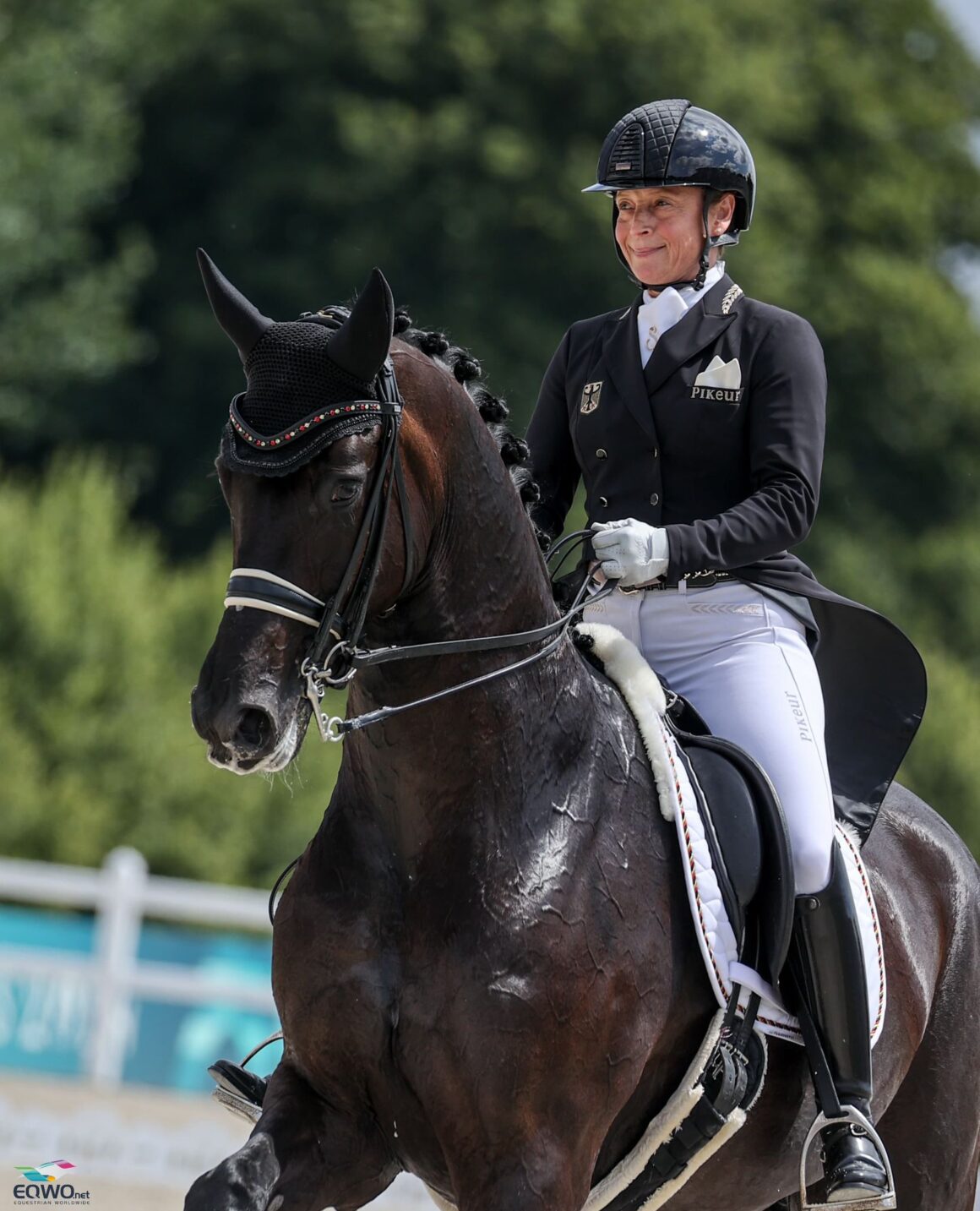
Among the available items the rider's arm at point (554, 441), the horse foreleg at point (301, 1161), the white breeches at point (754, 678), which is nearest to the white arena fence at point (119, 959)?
the rider's arm at point (554, 441)

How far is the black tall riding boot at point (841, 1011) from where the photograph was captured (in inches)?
198

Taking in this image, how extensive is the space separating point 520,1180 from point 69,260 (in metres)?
25.4

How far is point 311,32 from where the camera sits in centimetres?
2908

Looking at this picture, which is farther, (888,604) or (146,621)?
(888,604)

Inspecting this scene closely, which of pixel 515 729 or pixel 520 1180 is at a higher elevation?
pixel 515 729

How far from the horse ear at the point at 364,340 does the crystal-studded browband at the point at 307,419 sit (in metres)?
0.06

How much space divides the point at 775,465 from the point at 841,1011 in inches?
55.4

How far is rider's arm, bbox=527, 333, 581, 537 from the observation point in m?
5.63

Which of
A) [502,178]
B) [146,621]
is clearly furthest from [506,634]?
[502,178]

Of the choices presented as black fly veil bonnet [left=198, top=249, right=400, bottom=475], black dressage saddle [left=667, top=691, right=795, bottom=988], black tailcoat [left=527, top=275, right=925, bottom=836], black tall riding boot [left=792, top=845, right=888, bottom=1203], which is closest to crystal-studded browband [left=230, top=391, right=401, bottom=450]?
black fly veil bonnet [left=198, top=249, right=400, bottom=475]

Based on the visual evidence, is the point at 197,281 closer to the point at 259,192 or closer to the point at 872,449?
the point at 259,192

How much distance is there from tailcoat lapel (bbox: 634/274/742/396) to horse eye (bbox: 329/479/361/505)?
1.32 m

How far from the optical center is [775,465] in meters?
5.06

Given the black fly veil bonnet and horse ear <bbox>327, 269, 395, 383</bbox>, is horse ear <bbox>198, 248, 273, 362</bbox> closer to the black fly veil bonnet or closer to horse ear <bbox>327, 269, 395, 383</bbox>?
the black fly veil bonnet
